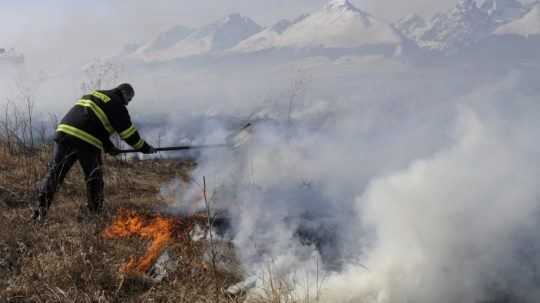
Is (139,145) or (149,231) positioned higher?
(139,145)

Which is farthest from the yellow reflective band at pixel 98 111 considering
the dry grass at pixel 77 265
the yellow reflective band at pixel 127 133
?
the dry grass at pixel 77 265

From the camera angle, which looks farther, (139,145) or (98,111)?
(139,145)

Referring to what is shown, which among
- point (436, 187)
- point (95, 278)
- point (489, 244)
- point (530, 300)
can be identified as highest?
point (95, 278)

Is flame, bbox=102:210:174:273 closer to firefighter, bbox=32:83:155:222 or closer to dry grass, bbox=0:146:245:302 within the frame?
dry grass, bbox=0:146:245:302

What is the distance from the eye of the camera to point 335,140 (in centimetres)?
1129

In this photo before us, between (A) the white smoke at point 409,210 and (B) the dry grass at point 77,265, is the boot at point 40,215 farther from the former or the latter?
(A) the white smoke at point 409,210

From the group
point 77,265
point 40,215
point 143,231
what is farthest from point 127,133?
point 77,265

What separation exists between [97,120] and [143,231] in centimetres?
171

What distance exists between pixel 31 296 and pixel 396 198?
466 centimetres

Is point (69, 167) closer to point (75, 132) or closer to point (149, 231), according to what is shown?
point (75, 132)

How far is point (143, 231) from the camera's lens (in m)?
6.21

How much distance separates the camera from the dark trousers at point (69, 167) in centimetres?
595

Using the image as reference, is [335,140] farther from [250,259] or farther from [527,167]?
[250,259]

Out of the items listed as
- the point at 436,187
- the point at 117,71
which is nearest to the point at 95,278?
the point at 436,187
